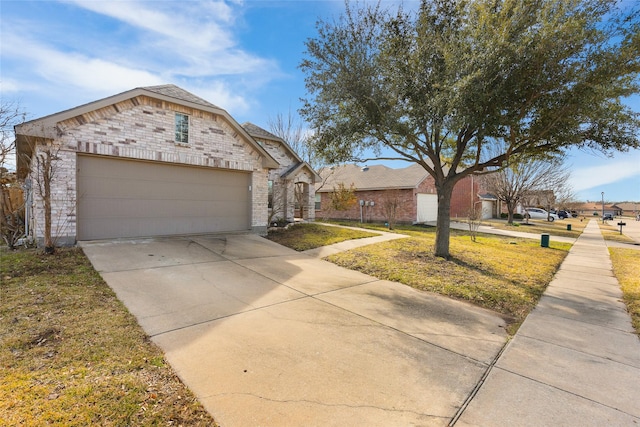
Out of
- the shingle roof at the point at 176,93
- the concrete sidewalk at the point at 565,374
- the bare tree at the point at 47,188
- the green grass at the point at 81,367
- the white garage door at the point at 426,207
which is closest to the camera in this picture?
the green grass at the point at 81,367

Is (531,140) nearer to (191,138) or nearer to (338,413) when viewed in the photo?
(338,413)

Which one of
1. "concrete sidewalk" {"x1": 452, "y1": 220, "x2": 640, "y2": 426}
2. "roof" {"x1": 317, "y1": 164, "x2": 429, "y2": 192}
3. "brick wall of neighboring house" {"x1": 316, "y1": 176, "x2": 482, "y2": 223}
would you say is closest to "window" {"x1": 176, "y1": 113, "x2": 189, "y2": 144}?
"concrete sidewalk" {"x1": 452, "y1": 220, "x2": 640, "y2": 426}

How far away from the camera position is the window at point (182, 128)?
10305 millimetres

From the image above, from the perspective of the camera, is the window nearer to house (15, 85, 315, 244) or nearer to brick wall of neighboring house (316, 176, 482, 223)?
house (15, 85, 315, 244)

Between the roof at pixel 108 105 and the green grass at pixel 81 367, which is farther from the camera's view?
the roof at pixel 108 105

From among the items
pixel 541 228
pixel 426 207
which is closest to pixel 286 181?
pixel 426 207

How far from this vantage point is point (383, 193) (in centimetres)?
2459

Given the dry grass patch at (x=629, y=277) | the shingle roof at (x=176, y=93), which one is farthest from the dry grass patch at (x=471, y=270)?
the shingle roof at (x=176, y=93)

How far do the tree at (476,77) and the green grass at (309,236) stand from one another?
3536 millimetres

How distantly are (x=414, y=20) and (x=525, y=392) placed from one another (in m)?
8.52

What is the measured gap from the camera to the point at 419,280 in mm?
7152

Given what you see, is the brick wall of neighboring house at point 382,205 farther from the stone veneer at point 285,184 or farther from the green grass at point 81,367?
the green grass at point 81,367

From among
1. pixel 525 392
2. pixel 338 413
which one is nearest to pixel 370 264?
pixel 525 392

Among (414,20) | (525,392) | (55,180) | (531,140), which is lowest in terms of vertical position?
(525,392)
